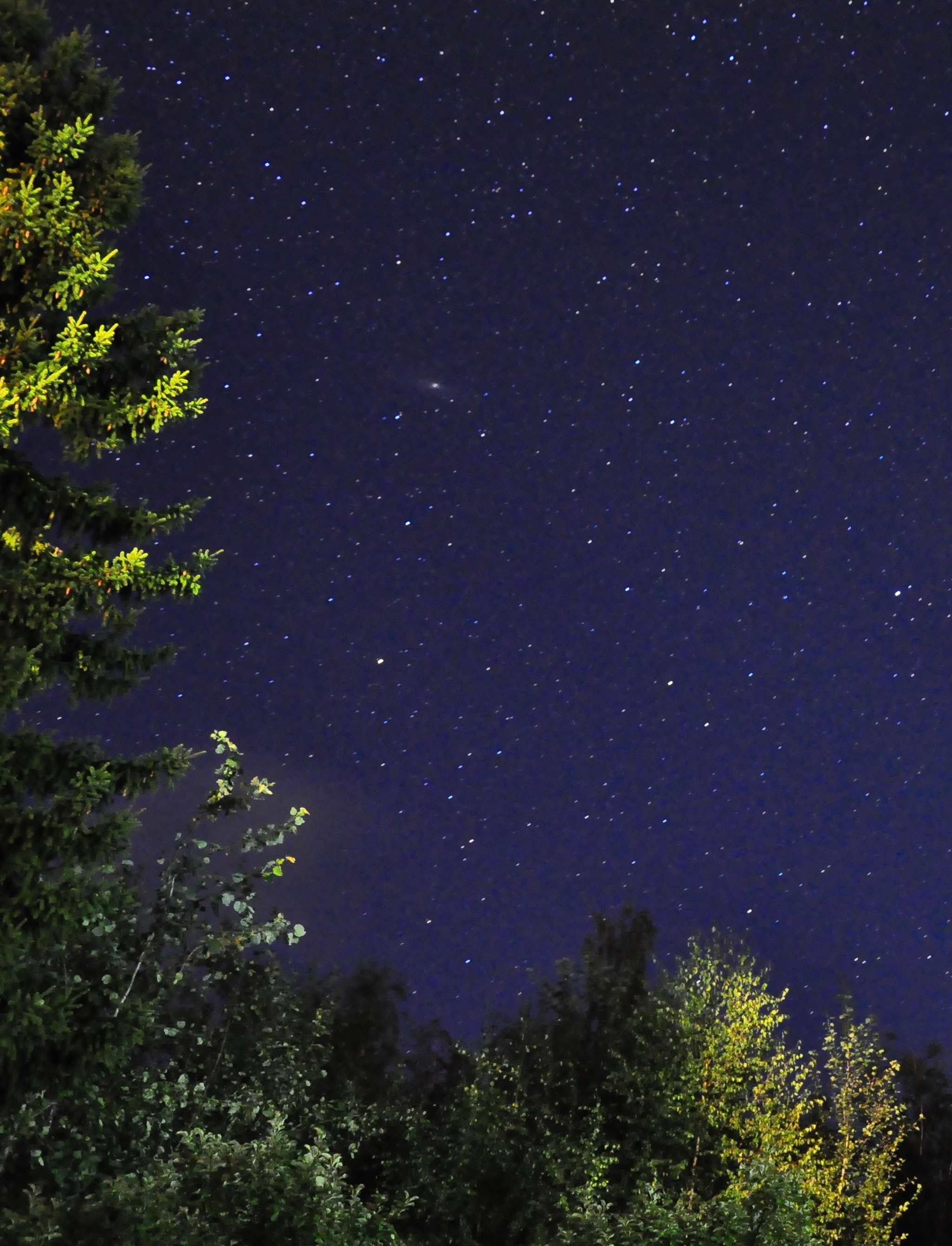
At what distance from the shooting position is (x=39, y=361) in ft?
27.0

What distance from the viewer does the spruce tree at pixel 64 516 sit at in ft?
25.7

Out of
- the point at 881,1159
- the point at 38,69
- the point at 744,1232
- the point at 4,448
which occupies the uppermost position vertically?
the point at 881,1159

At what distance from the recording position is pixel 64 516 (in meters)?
8.73

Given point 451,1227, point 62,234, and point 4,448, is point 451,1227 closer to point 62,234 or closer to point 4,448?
point 4,448

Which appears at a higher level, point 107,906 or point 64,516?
point 64,516

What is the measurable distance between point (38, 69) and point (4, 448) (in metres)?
3.07

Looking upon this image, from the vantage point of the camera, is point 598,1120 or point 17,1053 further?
point 598,1120

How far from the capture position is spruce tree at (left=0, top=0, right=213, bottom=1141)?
7844mm

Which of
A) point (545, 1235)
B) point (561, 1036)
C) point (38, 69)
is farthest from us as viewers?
point (561, 1036)

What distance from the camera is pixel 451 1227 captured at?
2067 cm

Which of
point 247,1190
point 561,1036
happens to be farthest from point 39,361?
point 561,1036

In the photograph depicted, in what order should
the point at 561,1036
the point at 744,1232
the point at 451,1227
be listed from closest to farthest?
the point at 744,1232 → the point at 451,1227 → the point at 561,1036

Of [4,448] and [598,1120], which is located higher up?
[598,1120]

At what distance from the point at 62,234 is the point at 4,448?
1.69 metres
